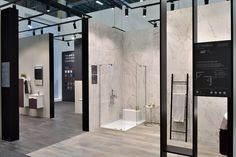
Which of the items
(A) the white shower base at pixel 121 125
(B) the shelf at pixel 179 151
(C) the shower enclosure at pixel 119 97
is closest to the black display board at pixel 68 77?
(C) the shower enclosure at pixel 119 97

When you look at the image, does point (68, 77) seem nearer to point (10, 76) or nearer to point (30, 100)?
point (30, 100)

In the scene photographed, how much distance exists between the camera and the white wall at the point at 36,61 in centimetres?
746

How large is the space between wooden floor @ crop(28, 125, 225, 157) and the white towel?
684 mm

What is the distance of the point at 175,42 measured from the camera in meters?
4.78

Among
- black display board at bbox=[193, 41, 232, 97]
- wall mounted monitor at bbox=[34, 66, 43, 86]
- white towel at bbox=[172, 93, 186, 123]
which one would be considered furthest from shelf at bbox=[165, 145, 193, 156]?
wall mounted monitor at bbox=[34, 66, 43, 86]

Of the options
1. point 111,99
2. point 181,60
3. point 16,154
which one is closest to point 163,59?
point 181,60

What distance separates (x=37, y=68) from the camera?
7691 millimetres

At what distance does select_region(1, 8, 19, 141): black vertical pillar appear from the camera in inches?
190

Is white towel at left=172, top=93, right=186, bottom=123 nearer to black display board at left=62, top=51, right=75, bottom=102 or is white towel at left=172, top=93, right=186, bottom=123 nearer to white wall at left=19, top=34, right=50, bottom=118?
white wall at left=19, top=34, right=50, bottom=118

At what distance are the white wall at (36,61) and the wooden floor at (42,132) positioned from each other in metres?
0.46

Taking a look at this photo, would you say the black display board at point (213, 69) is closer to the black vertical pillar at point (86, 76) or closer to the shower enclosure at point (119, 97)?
the black vertical pillar at point (86, 76)

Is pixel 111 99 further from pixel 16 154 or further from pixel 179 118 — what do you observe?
pixel 16 154

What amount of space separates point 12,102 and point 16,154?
1346mm

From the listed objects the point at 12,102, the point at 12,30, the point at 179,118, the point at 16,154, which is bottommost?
the point at 16,154
